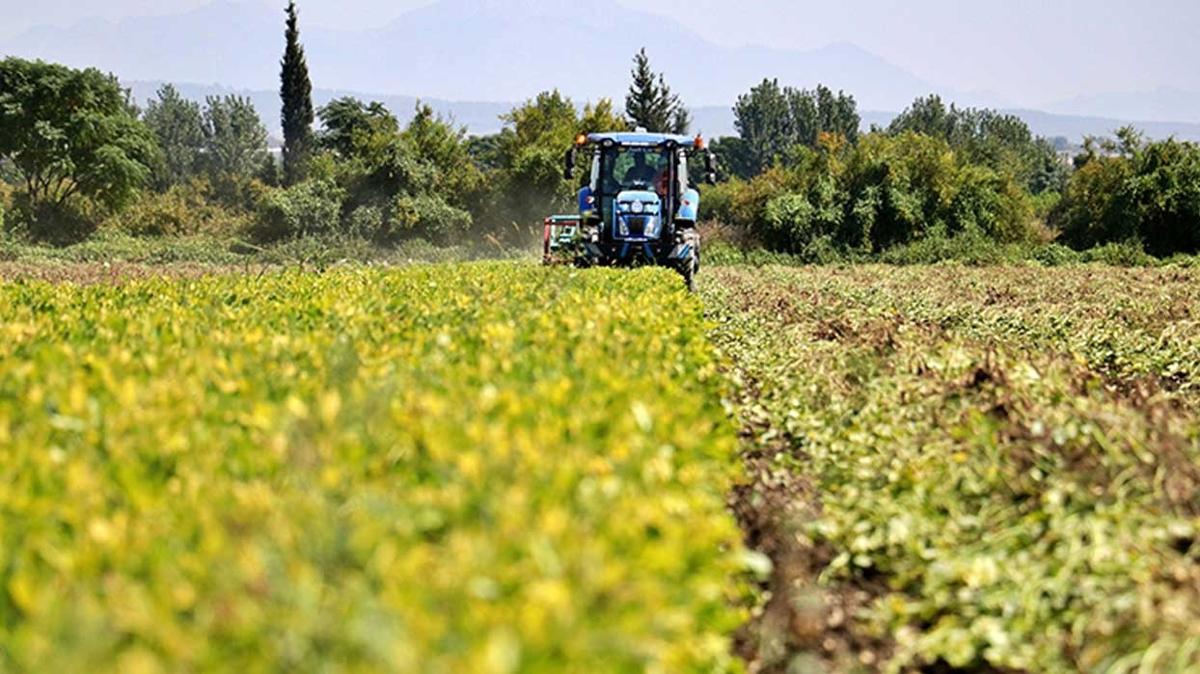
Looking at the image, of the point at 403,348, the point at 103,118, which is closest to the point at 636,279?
the point at 403,348

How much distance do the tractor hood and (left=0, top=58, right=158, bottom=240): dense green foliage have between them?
32.8 metres

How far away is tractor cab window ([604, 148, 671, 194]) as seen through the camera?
637 inches

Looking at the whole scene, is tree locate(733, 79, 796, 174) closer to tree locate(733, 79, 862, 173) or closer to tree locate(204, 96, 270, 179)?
tree locate(733, 79, 862, 173)

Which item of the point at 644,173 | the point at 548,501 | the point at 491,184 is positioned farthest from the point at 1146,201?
the point at 548,501

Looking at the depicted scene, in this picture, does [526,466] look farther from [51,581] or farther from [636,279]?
[636,279]

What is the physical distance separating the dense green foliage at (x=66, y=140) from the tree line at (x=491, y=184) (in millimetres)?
75

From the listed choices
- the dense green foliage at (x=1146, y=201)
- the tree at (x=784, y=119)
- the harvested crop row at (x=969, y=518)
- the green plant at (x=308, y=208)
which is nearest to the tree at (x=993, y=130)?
the tree at (x=784, y=119)

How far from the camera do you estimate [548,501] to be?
2.40 m

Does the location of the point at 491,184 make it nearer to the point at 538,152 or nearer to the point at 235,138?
the point at 538,152

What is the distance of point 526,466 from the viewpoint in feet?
8.59

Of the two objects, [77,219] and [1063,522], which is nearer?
[1063,522]

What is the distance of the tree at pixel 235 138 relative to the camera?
9488cm

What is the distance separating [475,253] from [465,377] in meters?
36.0

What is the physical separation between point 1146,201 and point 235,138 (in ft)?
287
